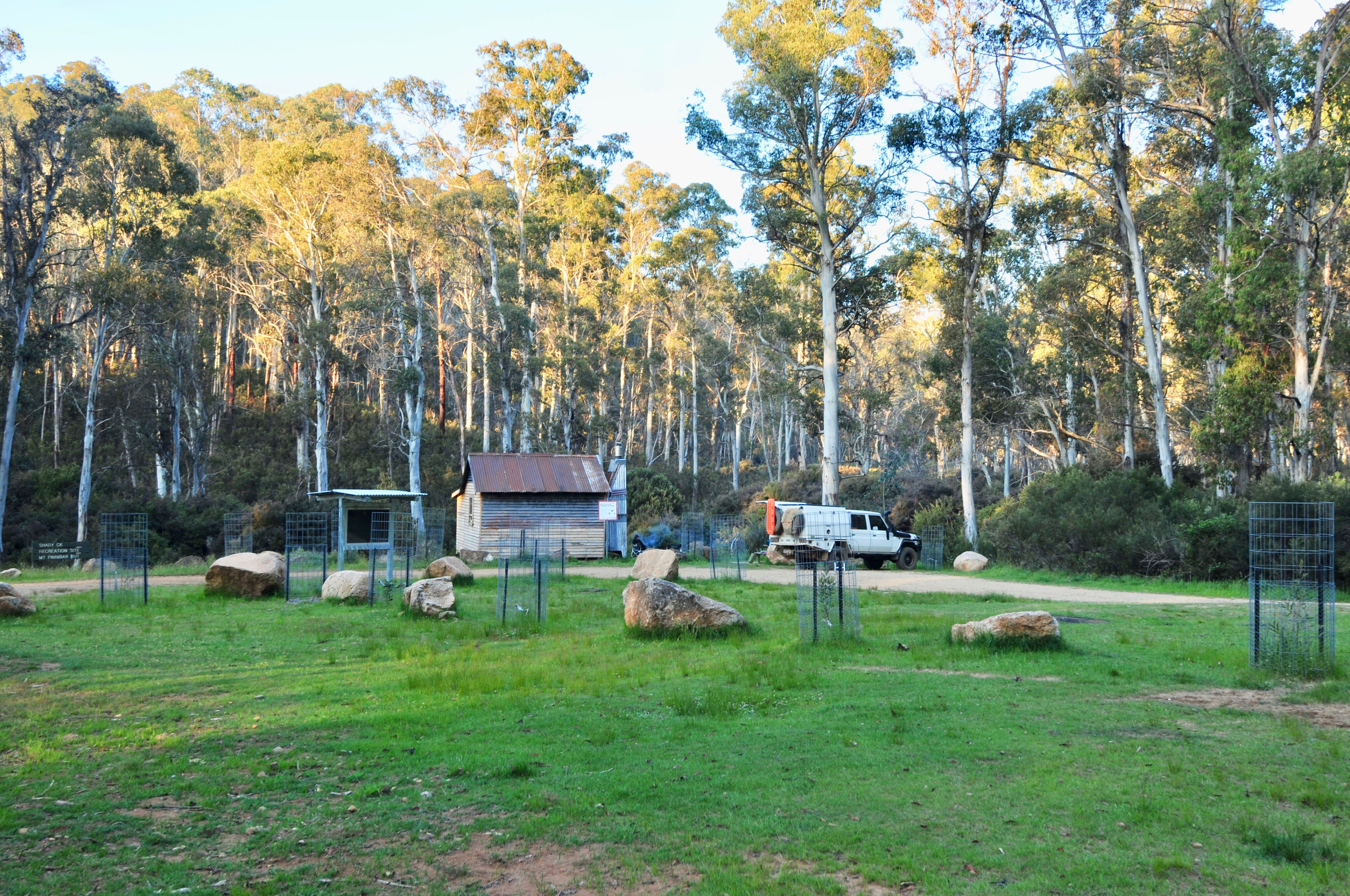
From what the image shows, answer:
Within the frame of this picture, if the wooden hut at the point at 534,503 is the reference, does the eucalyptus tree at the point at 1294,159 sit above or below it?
above

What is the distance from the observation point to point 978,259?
29.9 m

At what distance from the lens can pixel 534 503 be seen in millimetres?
30312

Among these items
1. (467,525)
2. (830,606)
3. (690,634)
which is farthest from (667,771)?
(467,525)

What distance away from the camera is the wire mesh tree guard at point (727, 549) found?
73.9 ft

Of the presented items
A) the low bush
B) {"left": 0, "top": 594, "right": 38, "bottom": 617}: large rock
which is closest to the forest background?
the low bush

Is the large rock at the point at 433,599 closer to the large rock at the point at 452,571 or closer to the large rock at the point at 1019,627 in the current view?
the large rock at the point at 452,571

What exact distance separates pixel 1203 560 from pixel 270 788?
20.9 metres

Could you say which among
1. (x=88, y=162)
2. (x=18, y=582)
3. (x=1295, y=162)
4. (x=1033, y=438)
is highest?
(x=88, y=162)

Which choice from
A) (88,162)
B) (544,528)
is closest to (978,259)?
(544,528)

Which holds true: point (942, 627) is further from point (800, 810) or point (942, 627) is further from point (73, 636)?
point (73, 636)

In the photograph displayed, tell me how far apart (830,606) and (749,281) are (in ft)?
103

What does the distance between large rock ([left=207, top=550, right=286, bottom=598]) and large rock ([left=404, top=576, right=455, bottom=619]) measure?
4684mm

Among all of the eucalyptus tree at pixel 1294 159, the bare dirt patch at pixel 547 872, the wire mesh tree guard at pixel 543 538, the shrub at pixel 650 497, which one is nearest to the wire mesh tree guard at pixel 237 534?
the wire mesh tree guard at pixel 543 538

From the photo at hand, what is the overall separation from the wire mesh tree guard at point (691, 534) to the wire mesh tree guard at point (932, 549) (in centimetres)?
782
